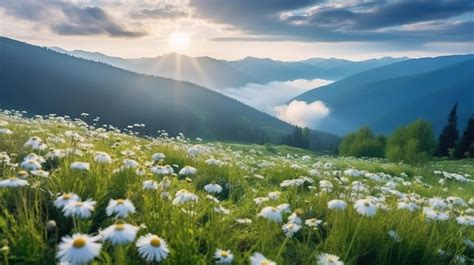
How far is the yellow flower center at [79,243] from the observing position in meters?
2.72

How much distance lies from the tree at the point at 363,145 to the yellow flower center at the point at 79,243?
86.8 m

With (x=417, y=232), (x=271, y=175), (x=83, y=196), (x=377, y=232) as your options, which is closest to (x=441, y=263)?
(x=417, y=232)

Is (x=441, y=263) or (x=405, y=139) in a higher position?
(x=441, y=263)

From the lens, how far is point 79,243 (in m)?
2.73

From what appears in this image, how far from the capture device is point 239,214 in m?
6.20

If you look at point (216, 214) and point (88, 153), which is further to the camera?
point (88, 153)

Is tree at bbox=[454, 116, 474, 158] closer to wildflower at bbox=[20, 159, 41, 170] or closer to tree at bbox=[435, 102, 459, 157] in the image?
tree at bbox=[435, 102, 459, 157]

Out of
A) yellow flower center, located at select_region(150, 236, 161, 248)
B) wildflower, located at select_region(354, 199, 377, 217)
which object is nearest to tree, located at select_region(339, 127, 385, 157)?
wildflower, located at select_region(354, 199, 377, 217)

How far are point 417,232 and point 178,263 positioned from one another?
339 cm

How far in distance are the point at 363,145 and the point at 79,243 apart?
294ft

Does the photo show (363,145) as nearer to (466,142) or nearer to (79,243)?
(466,142)

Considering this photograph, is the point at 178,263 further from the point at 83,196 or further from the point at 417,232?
the point at 417,232

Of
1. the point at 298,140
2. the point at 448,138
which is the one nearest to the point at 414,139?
the point at 448,138

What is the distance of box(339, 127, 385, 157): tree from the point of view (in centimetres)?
8775
